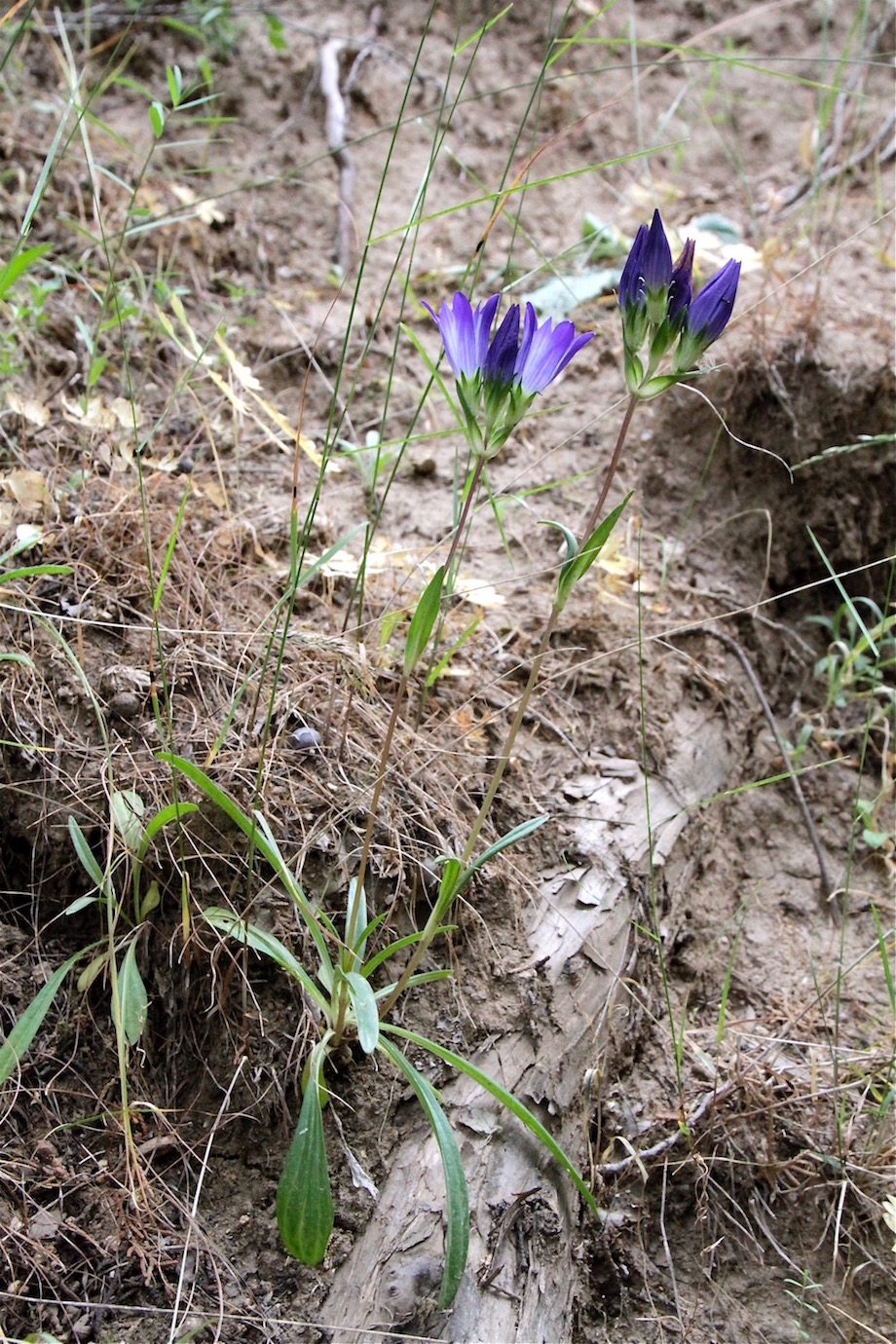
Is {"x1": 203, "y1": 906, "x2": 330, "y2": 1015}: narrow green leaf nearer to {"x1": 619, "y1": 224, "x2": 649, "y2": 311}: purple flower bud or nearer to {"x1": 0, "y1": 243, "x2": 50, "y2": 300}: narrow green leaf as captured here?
{"x1": 619, "y1": 224, "x2": 649, "y2": 311}: purple flower bud

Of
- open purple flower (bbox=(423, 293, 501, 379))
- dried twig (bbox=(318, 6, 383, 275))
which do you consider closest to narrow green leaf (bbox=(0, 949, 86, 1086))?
open purple flower (bbox=(423, 293, 501, 379))

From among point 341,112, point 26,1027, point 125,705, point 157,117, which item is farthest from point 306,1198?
point 341,112

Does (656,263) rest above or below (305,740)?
above

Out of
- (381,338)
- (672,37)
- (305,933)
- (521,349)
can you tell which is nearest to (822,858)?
(305,933)

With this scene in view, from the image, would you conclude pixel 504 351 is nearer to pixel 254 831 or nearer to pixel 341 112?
pixel 254 831

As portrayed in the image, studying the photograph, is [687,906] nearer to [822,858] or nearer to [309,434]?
[822,858]
